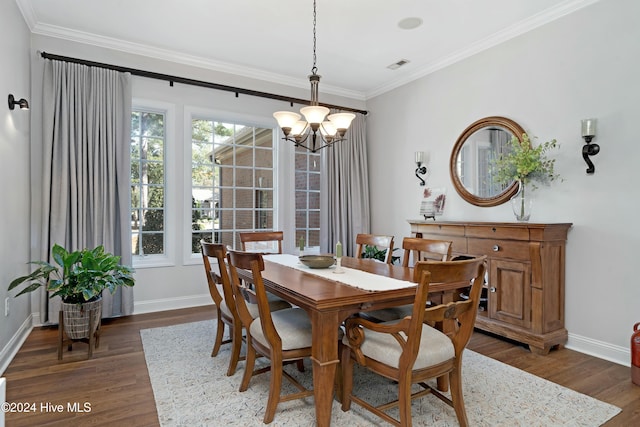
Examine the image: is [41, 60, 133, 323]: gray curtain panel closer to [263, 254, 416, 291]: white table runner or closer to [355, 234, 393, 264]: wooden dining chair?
[263, 254, 416, 291]: white table runner

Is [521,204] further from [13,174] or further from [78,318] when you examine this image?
[13,174]

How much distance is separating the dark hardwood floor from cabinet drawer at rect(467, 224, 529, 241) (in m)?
0.93

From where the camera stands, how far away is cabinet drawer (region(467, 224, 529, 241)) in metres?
3.12

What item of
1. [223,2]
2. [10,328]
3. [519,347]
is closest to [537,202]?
[519,347]

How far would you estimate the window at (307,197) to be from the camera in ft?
17.2

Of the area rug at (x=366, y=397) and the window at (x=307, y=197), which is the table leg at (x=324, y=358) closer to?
the area rug at (x=366, y=397)

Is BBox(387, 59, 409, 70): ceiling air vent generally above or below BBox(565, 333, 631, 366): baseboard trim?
above

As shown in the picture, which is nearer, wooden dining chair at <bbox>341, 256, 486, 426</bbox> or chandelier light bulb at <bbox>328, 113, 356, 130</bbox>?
wooden dining chair at <bbox>341, 256, 486, 426</bbox>

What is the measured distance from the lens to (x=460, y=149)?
4188mm

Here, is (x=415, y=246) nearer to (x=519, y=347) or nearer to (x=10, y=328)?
(x=519, y=347)

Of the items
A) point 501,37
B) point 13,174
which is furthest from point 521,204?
point 13,174

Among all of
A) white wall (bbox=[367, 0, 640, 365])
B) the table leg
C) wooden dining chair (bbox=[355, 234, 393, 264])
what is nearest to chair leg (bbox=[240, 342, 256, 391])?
the table leg

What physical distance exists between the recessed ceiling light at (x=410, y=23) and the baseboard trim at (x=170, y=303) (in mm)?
3638

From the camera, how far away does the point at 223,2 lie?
319cm
